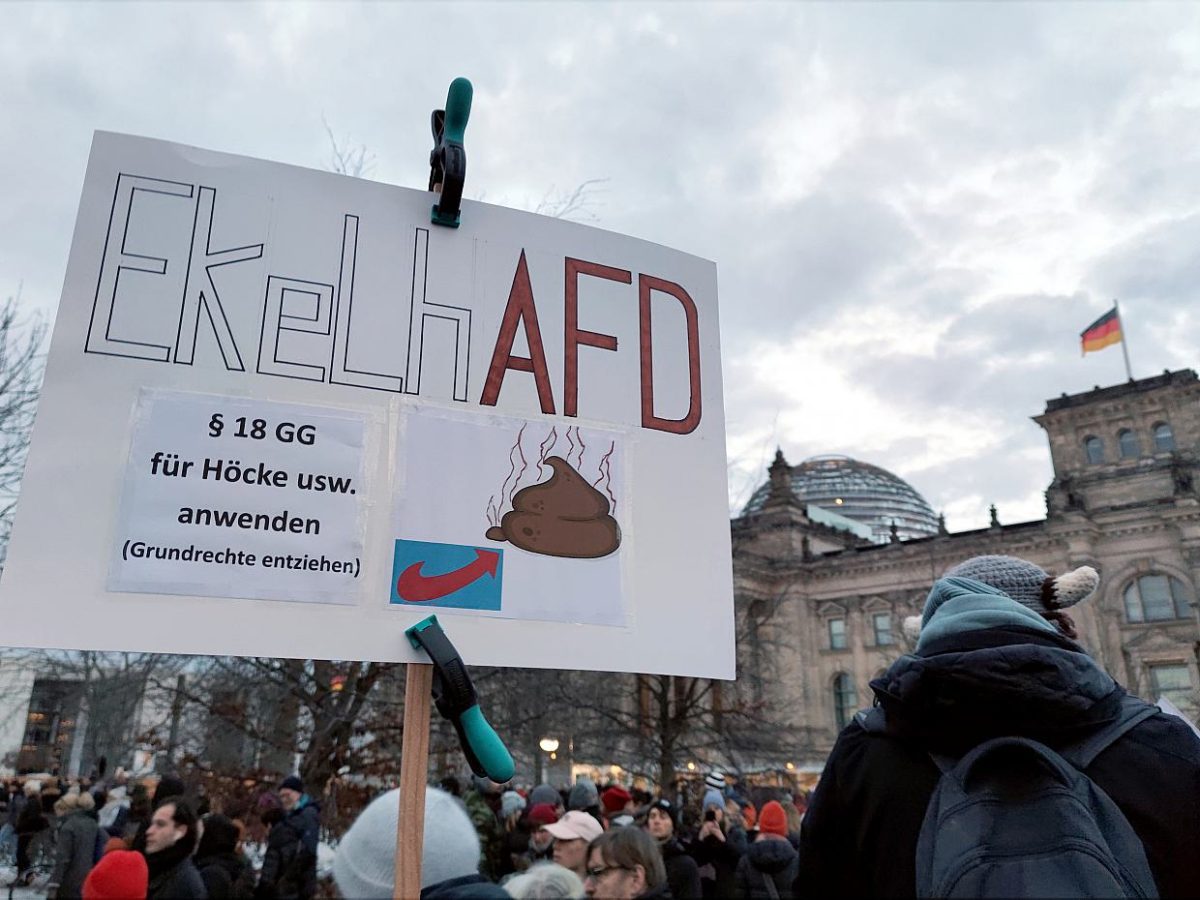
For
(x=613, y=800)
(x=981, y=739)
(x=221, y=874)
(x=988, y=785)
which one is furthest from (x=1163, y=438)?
(x=988, y=785)

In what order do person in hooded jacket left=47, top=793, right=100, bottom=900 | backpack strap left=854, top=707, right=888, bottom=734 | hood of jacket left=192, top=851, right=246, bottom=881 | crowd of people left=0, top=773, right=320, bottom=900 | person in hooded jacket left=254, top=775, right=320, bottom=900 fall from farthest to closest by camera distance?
person in hooded jacket left=47, top=793, right=100, bottom=900 < person in hooded jacket left=254, top=775, right=320, bottom=900 < hood of jacket left=192, top=851, right=246, bottom=881 < crowd of people left=0, top=773, right=320, bottom=900 < backpack strap left=854, top=707, right=888, bottom=734

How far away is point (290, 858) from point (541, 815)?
273cm

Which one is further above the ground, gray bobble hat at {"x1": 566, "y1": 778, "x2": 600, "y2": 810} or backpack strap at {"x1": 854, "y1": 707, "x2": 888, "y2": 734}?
backpack strap at {"x1": 854, "y1": 707, "x2": 888, "y2": 734}

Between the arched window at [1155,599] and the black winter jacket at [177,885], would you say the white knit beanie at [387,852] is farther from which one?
the arched window at [1155,599]

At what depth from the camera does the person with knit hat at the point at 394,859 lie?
2588 mm

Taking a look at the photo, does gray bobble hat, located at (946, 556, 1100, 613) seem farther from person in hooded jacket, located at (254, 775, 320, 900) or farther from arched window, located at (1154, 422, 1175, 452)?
arched window, located at (1154, 422, 1175, 452)

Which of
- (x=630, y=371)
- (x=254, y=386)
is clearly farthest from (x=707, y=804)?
(x=254, y=386)

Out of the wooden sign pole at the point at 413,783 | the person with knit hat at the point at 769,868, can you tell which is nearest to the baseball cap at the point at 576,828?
the person with knit hat at the point at 769,868

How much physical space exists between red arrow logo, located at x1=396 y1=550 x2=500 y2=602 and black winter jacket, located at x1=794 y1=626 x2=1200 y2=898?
4.01 feet

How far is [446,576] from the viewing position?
2.68m

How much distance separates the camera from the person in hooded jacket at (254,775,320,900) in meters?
8.49

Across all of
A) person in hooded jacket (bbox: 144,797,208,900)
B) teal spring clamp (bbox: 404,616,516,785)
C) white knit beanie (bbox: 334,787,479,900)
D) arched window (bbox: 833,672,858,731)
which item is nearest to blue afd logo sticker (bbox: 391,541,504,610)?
teal spring clamp (bbox: 404,616,516,785)

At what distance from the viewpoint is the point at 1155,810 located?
1716 mm

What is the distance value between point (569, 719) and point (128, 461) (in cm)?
1971
